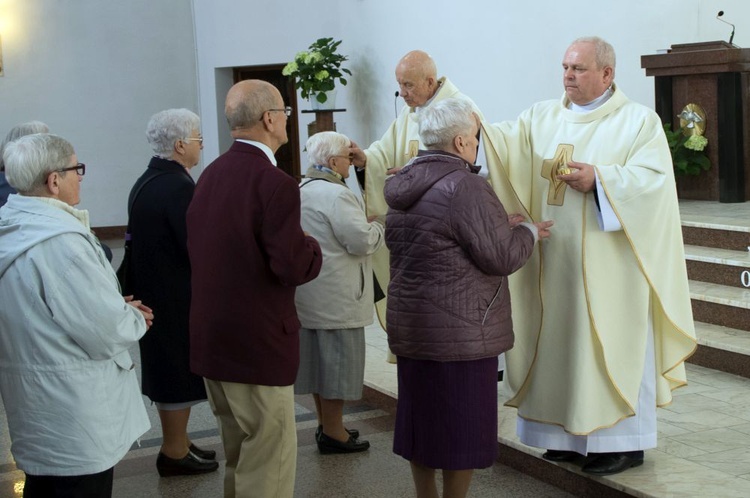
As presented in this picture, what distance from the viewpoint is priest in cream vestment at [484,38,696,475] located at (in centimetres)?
346

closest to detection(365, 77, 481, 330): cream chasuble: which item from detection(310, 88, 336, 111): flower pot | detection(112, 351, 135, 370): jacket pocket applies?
detection(112, 351, 135, 370): jacket pocket

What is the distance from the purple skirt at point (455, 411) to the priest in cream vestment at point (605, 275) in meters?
0.56

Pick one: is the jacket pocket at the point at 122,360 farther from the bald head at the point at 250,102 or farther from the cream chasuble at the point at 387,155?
the cream chasuble at the point at 387,155

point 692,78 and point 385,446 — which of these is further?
point 692,78

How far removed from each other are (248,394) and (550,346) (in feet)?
4.12

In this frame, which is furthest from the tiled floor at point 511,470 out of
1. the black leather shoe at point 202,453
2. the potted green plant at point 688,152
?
the potted green plant at point 688,152

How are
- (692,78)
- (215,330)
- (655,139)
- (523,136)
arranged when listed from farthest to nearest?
(692,78), (523,136), (655,139), (215,330)

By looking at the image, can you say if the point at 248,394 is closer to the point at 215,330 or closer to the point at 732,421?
the point at 215,330

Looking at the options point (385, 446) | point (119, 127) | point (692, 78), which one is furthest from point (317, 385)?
point (119, 127)

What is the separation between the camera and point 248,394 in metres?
3.03

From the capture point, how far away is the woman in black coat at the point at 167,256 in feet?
12.4

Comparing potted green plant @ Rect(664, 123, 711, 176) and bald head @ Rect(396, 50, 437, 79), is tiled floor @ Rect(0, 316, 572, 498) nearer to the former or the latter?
bald head @ Rect(396, 50, 437, 79)

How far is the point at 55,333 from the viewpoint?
256 cm

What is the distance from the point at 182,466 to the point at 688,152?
446 cm
